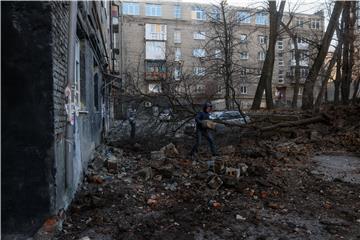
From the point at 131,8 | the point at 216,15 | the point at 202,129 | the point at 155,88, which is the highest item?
the point at 131,8

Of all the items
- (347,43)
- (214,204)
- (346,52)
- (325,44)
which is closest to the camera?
(214,204)

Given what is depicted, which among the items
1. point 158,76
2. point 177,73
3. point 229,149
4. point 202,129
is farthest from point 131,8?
point 229,149

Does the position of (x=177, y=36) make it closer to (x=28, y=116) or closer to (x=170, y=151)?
(x=170, y=151)

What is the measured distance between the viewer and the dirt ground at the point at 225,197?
17.5ft

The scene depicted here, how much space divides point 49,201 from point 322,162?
7056mm

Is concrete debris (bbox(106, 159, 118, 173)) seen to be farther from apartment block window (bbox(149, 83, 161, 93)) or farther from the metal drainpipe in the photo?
apartment block window (bbox(149, 83, 161, 93))

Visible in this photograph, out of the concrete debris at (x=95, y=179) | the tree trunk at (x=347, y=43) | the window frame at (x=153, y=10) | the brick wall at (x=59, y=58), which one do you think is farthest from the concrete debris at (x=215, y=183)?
the window frame at (x=153, y=10)

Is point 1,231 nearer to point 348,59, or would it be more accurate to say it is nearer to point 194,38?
point 348,59

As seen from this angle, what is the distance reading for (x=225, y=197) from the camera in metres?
6.86

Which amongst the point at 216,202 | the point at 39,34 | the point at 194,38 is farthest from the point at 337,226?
the point at 194,38

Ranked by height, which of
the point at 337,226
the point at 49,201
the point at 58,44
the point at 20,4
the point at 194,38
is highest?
the point at 194,38

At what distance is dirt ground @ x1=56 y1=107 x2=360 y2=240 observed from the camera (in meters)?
5.33

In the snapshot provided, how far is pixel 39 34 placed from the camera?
4723 mm

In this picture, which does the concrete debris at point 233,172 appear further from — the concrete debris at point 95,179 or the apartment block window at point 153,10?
the apartment block window at point 153,10
